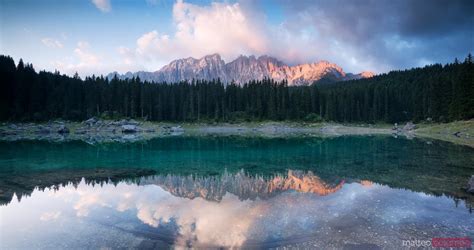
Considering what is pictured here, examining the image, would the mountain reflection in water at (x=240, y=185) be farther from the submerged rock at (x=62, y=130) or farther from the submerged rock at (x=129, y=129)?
the submerged rock at (x=62, y=130)

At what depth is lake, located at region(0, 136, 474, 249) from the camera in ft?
42.2

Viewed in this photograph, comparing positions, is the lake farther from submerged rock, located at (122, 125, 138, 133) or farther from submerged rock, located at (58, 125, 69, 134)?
submerged rock, located at (122, 125, 138, 133)

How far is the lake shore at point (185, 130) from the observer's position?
2980 inches

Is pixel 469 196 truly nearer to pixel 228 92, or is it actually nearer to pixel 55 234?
pixel 55 234

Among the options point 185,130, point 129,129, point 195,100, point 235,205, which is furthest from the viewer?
point 195,100

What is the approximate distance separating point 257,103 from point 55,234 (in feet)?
394

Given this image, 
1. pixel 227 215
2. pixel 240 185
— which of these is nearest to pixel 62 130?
pixel 240 185

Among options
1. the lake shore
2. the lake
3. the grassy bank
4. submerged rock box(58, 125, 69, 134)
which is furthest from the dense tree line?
the lake

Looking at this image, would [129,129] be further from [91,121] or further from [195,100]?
[195,100]

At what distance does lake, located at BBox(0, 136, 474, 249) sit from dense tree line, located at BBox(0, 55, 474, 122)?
8600 cm

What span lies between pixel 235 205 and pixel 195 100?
116 m

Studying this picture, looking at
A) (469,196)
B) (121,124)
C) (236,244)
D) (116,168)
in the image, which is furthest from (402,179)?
(121,124)

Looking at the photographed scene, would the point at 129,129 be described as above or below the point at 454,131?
below

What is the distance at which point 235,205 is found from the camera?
1822 cm
